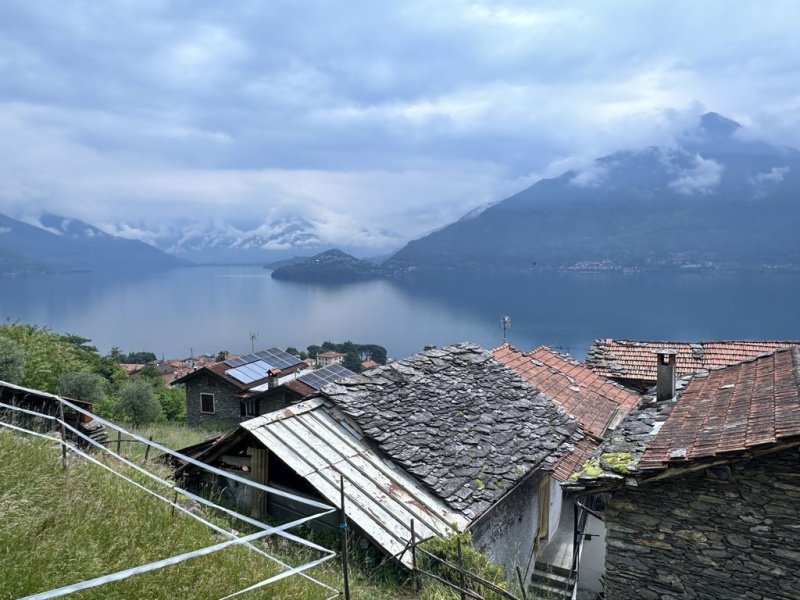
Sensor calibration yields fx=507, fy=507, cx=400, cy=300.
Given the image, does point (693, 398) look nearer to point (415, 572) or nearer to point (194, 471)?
point (415, 572)

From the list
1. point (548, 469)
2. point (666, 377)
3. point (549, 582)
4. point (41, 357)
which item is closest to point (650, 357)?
point (666, 377)

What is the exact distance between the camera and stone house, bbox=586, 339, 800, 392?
18828mm

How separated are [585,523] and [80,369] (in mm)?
30116

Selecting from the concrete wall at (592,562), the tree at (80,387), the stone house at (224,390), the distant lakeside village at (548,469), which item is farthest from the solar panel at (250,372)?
the concrete wall at (592,562)

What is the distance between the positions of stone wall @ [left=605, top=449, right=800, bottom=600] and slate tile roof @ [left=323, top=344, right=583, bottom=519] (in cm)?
218

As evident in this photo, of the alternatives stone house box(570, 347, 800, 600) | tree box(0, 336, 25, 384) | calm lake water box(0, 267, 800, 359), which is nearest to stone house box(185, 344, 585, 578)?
stone house box(570, 347, 800, 600)

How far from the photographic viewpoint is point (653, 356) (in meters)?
20.0

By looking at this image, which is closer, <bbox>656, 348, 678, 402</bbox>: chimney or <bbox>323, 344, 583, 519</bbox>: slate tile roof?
<bbox>323, 344, 583, 519</bbox>: slate tile roof

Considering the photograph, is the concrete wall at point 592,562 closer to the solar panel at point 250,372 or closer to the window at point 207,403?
the solar panel at point 250,372

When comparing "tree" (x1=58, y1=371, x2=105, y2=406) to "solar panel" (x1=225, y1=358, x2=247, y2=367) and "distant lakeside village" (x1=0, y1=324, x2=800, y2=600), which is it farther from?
"distant lakeside village" (x1=0, y1=324, x2=800, y2=600)

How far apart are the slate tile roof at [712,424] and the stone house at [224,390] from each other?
2409 centimetres

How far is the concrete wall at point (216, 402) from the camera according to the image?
31.6 m

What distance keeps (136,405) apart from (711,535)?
3115 cm

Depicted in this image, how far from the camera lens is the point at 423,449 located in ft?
30.9
